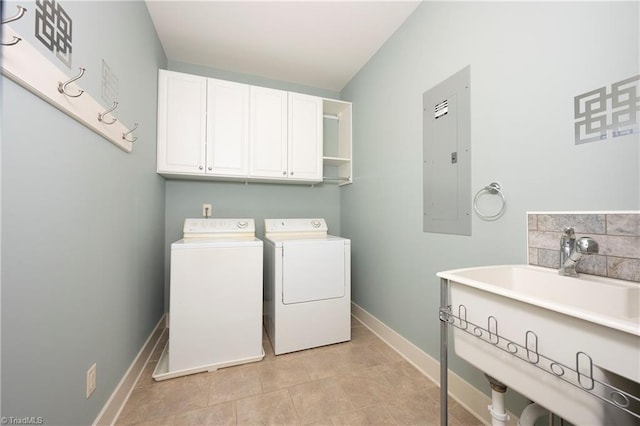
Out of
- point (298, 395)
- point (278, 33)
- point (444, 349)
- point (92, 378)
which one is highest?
point (278, 33)

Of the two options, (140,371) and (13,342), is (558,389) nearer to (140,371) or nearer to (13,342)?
(13,342)

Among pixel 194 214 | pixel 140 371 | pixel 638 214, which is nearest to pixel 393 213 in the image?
pixel 638 214

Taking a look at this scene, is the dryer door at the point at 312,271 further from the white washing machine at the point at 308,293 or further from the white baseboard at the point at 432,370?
the white baseboard at the point at 432,370

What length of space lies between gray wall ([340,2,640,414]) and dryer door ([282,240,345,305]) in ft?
1.38

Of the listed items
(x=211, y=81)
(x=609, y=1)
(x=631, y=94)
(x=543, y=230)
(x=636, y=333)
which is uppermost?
(x=211, y=81)

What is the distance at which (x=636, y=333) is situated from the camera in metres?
0.49

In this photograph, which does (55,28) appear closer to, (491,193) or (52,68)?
(52,68)

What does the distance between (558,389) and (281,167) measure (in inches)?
87.7

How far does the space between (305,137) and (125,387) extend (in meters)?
2.32

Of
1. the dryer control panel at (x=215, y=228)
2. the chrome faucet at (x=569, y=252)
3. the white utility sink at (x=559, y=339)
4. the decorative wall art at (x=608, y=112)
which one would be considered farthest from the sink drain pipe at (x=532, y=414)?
the dryer control panel at (x=215, y=228)

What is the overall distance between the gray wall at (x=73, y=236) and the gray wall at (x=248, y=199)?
2.53ft

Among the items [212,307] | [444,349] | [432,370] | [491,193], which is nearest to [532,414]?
[444,349]

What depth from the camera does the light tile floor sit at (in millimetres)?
1315

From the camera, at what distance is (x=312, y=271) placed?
6.61 ft
